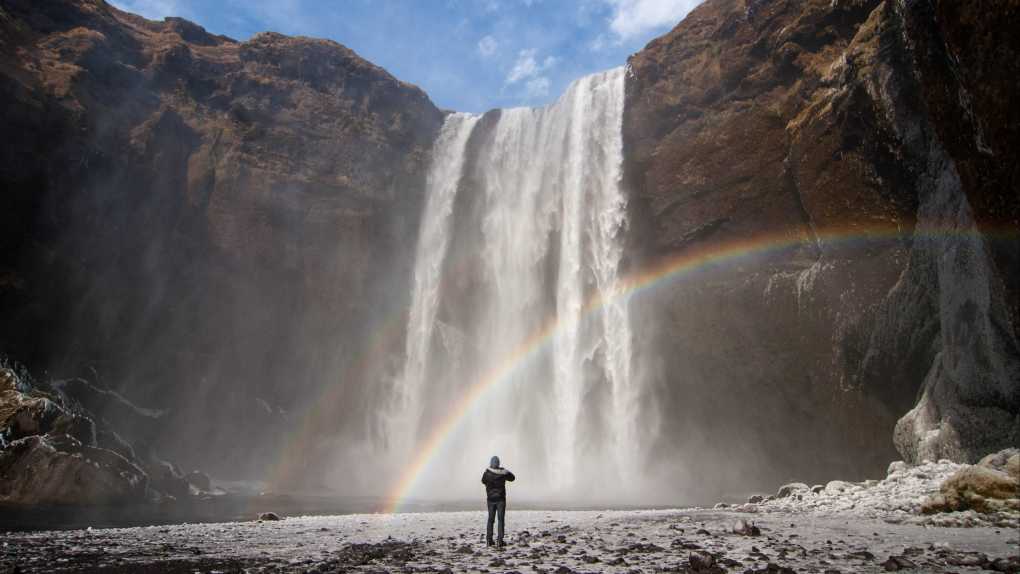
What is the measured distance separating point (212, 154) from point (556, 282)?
2463 cm

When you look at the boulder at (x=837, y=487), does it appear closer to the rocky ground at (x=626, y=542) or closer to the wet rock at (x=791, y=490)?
the wet rock at (x=791, y=490)

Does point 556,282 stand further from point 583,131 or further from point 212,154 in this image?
point 212,154

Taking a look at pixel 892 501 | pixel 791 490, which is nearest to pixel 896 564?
pixel 892 501

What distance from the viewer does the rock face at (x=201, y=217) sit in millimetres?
34875

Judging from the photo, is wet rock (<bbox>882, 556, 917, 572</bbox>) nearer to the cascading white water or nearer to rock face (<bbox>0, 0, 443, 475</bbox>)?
the cascading white water

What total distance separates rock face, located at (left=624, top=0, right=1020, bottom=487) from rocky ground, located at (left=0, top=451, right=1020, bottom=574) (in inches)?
166

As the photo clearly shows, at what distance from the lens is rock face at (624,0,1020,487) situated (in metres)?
16.7

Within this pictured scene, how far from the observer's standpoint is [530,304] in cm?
3847

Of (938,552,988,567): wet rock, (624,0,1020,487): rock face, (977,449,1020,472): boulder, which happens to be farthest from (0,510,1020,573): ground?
(624,0,1020,487): rock face

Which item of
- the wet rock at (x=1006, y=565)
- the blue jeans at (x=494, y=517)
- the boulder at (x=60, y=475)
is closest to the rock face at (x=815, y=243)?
the wet rock at (x=1006, y=565)

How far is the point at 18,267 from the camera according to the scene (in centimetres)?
3278

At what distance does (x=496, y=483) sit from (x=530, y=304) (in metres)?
28.4

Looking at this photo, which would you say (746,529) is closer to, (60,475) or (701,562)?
(701,562)

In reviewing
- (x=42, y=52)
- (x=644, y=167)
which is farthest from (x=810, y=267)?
(x=42, y=52)
